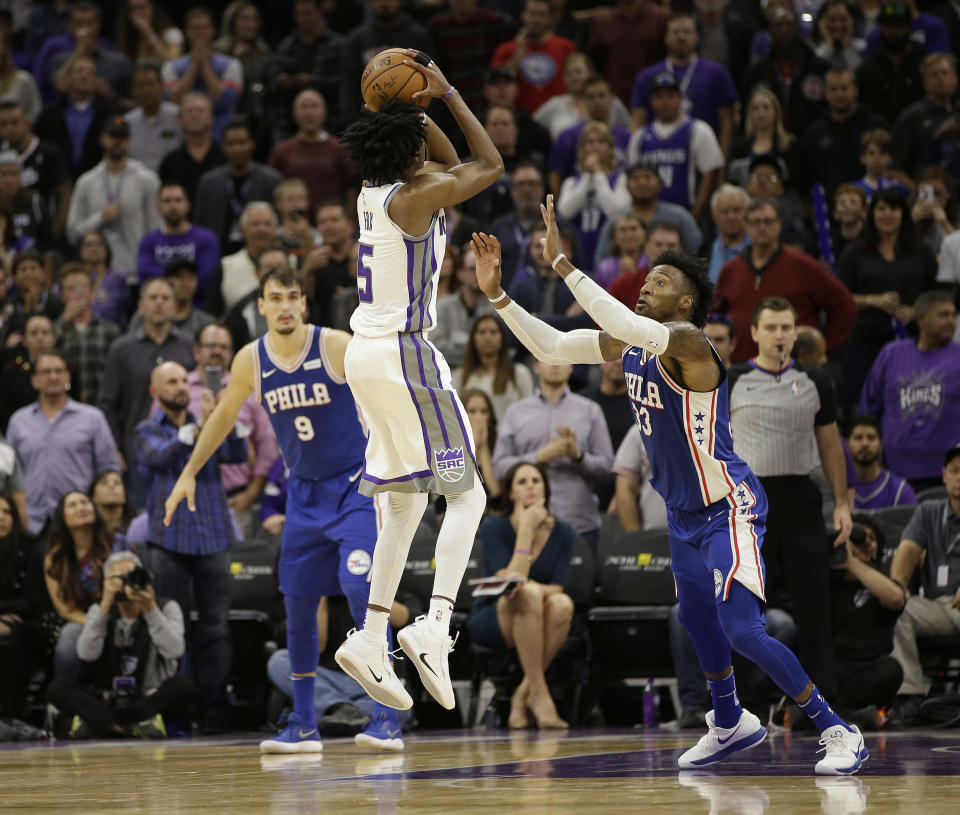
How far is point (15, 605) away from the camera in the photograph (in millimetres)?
10719

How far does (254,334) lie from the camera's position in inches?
485

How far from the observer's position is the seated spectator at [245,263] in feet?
42.4

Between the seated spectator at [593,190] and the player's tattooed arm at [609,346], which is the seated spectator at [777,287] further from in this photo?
the player's tattooed arm at [609,346]

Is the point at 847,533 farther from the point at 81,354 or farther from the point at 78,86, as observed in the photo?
the point at 78,86

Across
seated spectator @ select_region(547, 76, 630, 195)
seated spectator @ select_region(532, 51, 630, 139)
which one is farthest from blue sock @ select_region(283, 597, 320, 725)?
seated spectator @ select_region(532, 51, 630, 139)

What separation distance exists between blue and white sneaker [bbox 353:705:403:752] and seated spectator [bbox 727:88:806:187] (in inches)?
261

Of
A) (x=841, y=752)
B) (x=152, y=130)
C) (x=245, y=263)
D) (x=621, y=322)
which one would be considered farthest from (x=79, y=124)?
(x=841, y=752)

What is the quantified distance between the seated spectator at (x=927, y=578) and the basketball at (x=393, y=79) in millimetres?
4751

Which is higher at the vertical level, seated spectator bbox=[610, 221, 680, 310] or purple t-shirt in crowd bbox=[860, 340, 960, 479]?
seated spectator bbox=[610, 221, 680, 310]

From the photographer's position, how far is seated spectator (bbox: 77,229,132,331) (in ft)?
44.3

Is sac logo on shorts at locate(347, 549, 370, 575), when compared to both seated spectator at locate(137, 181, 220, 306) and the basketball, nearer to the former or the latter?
the basketball

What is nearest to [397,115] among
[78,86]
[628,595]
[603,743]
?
[603,743]

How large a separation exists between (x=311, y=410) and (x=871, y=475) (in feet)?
14.2

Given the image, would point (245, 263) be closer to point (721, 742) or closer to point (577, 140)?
point (577, 140)
